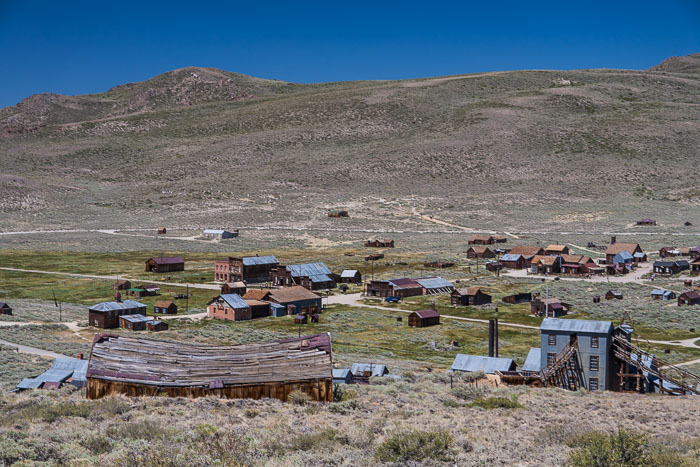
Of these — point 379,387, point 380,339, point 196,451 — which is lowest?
point 380,339

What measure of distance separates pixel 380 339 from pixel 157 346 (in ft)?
92.3

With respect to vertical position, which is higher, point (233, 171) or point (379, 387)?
point (233, 171)

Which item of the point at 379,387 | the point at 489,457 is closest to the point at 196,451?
the point at 489,457

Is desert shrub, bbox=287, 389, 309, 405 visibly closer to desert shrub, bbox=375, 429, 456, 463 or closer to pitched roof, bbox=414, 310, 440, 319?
desert shrub, bbox=375, 429, 456, 463

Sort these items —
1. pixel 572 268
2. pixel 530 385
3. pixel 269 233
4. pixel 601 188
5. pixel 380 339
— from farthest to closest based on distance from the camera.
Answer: pixel 601 188, pixel 269 233, pixel 572 268, pixel 380 339, pixel 530 385

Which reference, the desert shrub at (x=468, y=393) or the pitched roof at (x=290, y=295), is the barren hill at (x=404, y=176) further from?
the desert shrub at (x=468, y=393)

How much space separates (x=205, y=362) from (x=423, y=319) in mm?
34203

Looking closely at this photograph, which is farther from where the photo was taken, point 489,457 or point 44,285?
point 44,285

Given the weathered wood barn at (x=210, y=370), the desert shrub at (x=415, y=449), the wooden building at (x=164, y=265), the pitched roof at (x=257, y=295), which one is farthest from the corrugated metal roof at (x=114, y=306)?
the desert shrub at (x=415, y=449)

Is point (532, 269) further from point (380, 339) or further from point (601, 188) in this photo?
point (601, 188)

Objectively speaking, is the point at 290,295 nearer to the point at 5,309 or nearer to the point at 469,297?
the point at 469,297

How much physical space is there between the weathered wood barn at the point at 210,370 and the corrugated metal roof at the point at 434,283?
47813mm

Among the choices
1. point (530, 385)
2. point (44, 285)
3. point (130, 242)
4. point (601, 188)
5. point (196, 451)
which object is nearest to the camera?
point (196, 451)

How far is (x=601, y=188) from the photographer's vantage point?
146500 millimetres
